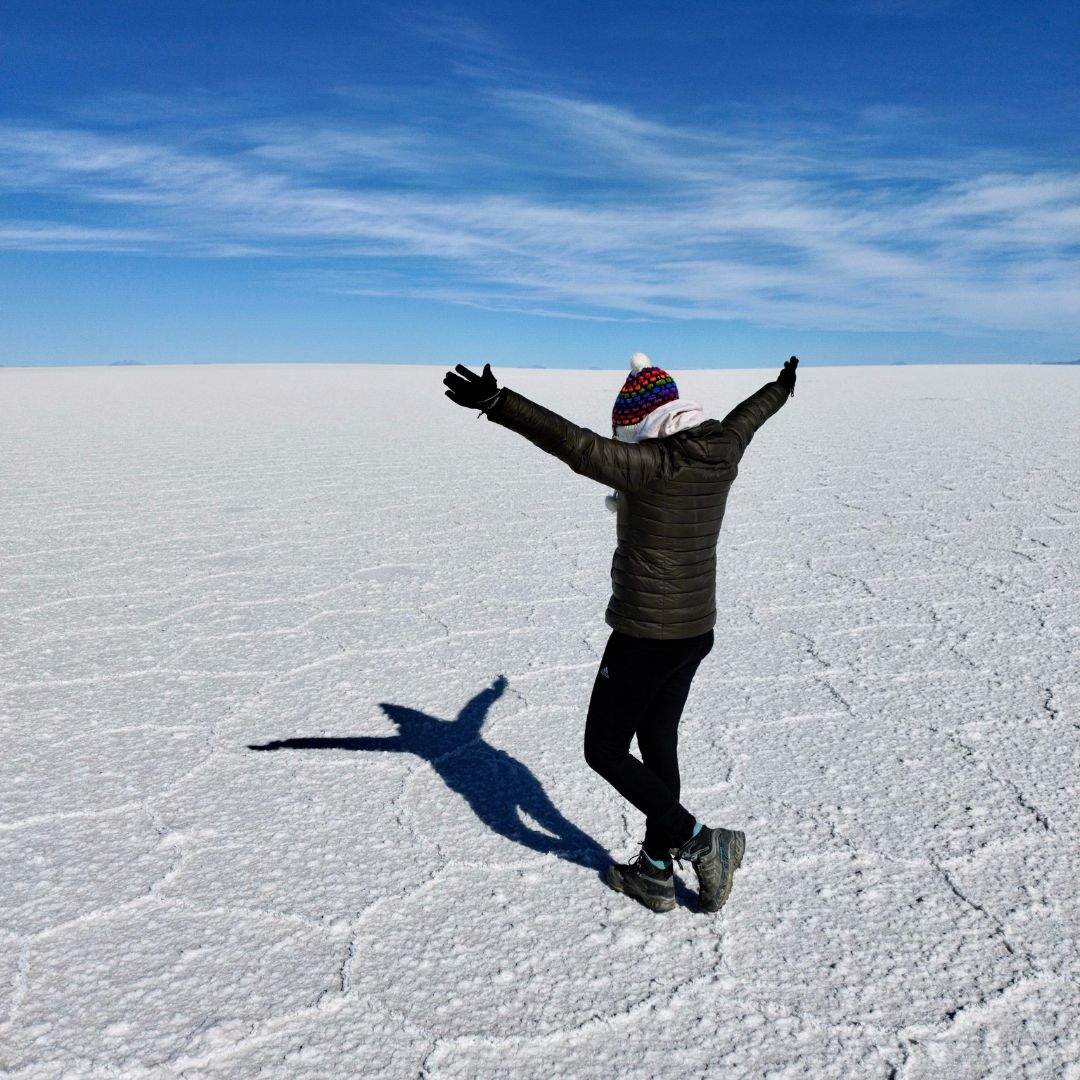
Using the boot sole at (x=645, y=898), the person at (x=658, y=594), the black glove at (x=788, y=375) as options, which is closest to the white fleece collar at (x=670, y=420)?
the person at (x=658, y=594)

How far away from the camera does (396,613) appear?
400 cm

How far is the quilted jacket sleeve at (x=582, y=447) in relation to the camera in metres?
1.59

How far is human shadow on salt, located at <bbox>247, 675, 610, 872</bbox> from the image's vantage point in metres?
2.31

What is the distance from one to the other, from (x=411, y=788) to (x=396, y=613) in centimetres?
152

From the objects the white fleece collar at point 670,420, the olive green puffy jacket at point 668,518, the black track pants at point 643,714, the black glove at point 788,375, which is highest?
the black glove at point 788,375

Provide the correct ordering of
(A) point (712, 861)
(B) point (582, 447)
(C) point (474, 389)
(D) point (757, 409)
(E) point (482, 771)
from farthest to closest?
(E) point (482, 771)
(D) point (757, 409)
(A) point (712, 861)
(B) point (582, 447)
(C) point (474, 389)

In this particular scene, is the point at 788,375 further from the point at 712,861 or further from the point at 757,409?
the point at 712,861

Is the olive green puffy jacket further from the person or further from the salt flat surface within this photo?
the salt flat surface

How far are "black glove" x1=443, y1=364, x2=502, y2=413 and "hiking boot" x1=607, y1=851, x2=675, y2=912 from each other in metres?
1.08

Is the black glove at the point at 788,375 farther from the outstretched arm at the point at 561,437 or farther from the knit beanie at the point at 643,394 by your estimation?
the outstretched arm at the point at 561,437

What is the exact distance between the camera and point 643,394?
1.83 meters

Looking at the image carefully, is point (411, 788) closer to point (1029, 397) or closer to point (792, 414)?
point (792, 414)

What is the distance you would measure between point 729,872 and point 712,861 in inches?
2.8

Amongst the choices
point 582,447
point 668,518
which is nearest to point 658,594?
point 668,518
